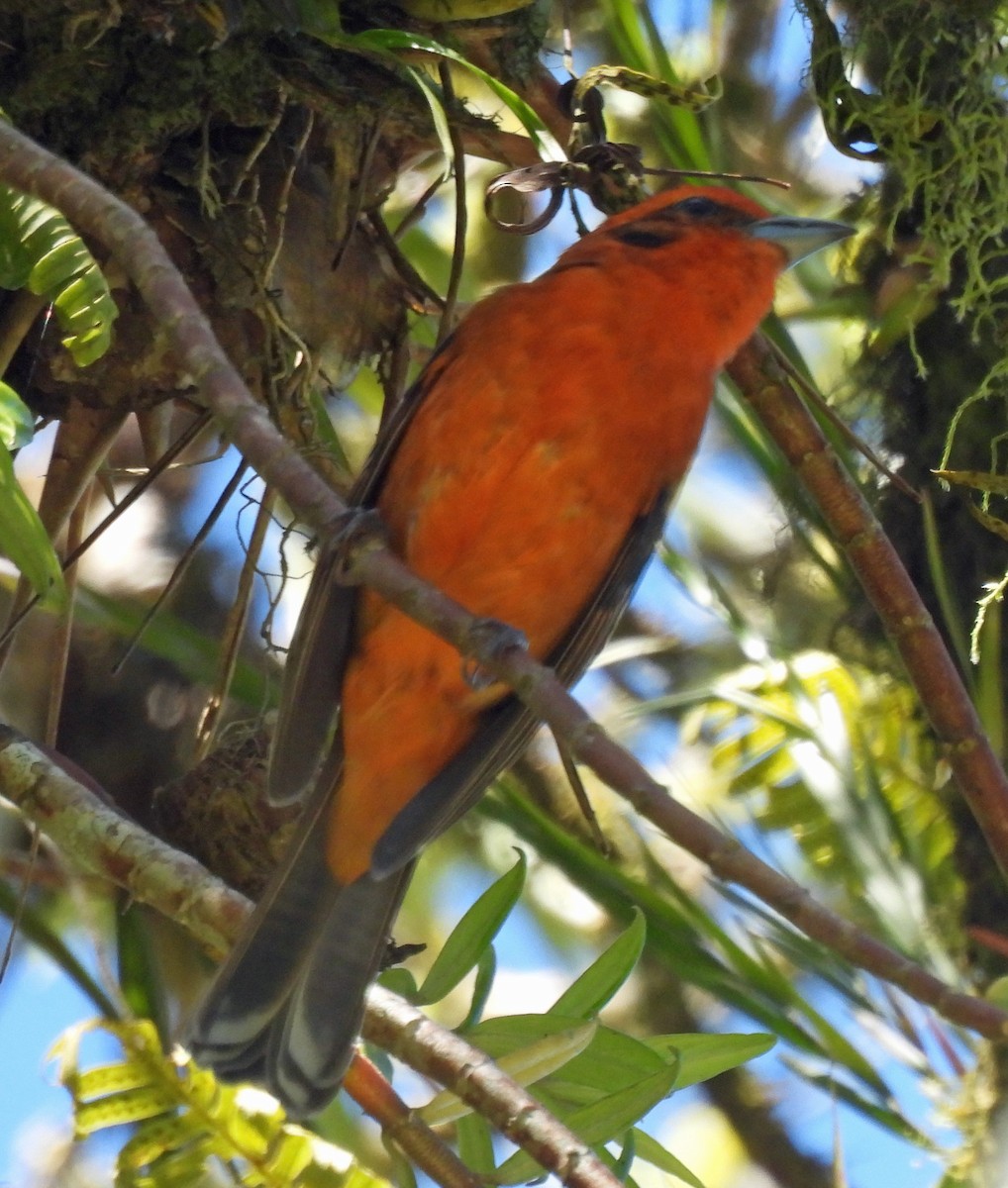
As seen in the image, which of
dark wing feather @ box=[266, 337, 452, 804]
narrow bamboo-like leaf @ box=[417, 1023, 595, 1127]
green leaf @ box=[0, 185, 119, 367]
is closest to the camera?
green leaf @ box=[0, 185, 119, 367]

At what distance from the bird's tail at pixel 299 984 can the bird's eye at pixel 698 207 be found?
128 cm

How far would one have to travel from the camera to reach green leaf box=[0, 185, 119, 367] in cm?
186

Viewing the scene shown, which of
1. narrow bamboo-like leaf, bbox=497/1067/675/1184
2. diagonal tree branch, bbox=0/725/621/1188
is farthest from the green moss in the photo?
diagonal tree branch, bbox=0/725/621/1188

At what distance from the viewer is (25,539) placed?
1.91 meters

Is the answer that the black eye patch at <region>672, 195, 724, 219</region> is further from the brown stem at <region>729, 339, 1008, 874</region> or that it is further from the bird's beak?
the brown stem at <region>729, 339, 1008, 874</region>

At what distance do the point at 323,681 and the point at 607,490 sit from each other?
570 mm

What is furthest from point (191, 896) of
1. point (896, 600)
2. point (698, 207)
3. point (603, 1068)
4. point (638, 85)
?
point (698, 207)

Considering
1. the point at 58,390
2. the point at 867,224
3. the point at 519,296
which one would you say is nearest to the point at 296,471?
the point at 58,390

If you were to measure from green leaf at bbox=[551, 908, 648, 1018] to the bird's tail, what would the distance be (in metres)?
0.29

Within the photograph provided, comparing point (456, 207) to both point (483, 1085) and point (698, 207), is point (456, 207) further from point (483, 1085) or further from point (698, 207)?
point (483, 1085)

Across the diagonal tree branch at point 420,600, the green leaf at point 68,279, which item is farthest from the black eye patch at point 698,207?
the green leaf at point 68,279

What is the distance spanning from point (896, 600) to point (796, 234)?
0.97m

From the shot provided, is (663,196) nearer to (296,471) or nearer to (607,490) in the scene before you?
(607,490)

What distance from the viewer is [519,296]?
111 inches
